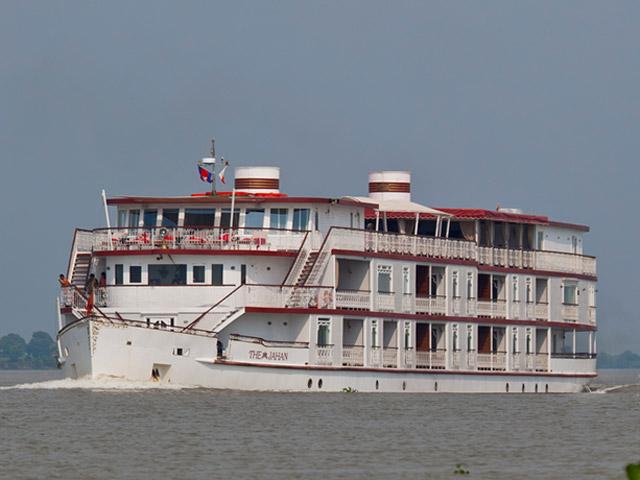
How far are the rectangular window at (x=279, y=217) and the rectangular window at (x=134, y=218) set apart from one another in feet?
15.0

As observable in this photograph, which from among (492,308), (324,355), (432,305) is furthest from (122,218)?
(492,308)

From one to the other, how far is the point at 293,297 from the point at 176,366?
4890 mm

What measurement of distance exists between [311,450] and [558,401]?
2247 cm

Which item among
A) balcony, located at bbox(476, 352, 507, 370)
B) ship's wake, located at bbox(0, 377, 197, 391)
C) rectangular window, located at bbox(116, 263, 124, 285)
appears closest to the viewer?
ship's wake, located at bbox(0, 377, 197, 391)

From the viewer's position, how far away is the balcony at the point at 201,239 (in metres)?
58.1

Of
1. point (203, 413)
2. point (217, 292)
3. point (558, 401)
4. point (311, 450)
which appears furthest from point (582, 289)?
point (311, 450)

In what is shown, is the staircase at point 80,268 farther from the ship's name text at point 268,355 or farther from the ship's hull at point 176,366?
the ship's name text at point 268,355

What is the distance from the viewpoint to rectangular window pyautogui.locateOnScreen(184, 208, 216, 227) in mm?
59938

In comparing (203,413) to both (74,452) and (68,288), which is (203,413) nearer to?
(74,452)

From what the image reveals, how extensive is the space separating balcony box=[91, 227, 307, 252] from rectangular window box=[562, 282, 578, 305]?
15.4 meters

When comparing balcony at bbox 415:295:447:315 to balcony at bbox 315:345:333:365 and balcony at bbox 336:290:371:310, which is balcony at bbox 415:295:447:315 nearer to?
balcony at bbox 336:290:371:310

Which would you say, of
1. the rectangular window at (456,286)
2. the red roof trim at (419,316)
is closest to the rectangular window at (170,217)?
the red roof trim at (419,316)

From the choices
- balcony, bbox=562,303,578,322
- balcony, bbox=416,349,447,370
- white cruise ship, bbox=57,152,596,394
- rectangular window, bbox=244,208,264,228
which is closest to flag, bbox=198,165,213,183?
white cruise ship, bbox=57,152,596,394

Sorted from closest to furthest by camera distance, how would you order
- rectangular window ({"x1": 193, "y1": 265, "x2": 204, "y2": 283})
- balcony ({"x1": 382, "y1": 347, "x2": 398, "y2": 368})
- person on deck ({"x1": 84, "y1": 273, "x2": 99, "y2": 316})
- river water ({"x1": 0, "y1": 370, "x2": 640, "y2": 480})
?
river water ({"x1": 0, "y1": 370, "x2": 640, "y2": 480}) < person on deck ({"x1": 84, "y1": 273, "x2": 99, "y2": 316}) < rectangular window ({"x1": 193, "y1": 265, "x2": 204, "y2": 283}) < balcony ({"x1": 382, "y1": 347, "x2": 398, "y2": 368})
